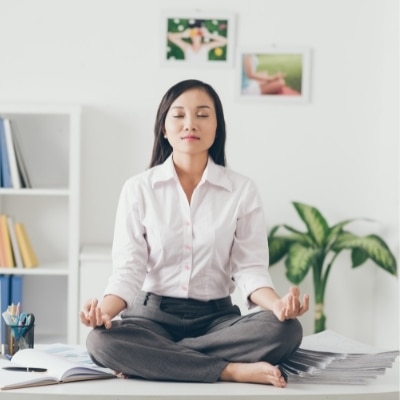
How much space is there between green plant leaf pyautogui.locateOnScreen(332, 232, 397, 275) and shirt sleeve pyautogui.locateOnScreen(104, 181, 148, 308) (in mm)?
1431

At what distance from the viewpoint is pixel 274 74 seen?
13.6ft

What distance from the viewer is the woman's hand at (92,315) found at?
7.71 ft

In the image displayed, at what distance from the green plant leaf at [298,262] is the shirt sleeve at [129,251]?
126cm

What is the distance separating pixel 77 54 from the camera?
413 cm

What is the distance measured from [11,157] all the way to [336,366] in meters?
1.88

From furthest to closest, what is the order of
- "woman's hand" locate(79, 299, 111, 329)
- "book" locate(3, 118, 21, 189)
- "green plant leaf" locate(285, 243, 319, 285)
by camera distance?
"book" locate(3, 118, 21, 189) → "green plant leaf" locate(285, 243, 319, 285) → "woman's hand" locate(79, 299, 111, 329)

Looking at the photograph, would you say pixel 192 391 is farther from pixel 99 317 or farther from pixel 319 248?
pixel 319 248

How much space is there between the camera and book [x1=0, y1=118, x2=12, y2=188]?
3.93 meters

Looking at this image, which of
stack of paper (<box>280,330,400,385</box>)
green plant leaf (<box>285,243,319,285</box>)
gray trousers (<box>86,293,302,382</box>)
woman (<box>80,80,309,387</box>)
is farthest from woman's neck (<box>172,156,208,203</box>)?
green plant leaf (<box>285,243,319,285</box>)

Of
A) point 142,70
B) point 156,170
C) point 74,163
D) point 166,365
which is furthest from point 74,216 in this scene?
point 166,365

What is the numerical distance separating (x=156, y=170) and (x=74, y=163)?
1245 millimetres

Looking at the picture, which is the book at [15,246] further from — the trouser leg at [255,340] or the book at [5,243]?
the trouser leg at [255,340]

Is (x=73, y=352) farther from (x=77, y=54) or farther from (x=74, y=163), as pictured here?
(x=77, y=54)

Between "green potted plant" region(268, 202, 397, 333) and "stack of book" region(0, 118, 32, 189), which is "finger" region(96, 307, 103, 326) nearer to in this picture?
"green potted plant" region(268, 202, 397, 333)
